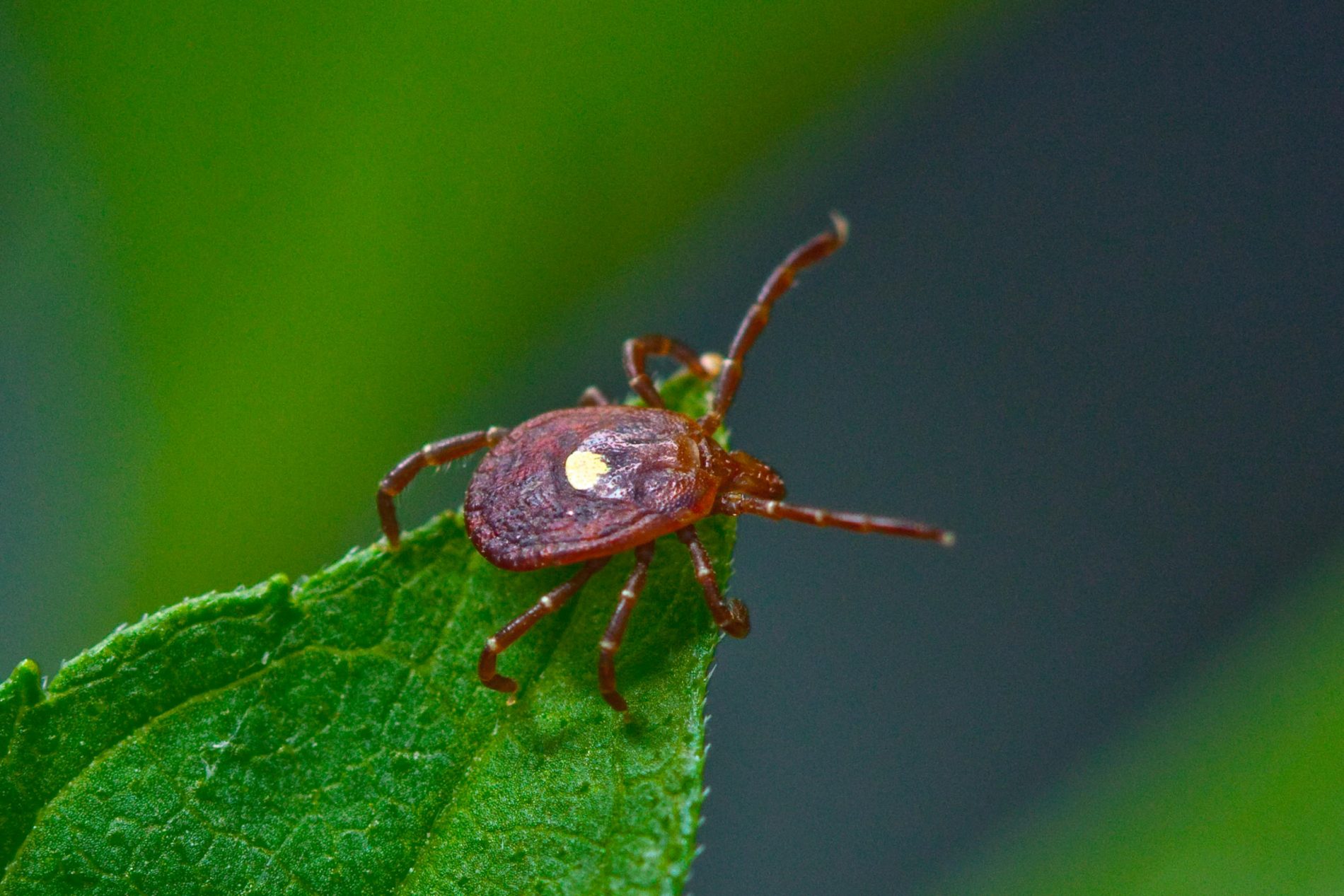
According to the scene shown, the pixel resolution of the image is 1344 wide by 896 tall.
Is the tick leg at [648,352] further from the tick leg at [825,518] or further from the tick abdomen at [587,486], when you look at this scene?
the tick leg at [825,518]

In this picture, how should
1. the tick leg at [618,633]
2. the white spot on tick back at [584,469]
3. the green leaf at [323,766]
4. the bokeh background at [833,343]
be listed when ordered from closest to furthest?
the green leaf at [323,766] < the tick leg at [618,633] < the white spot on tick back at [584,469] < the bokeh background at [833,343]

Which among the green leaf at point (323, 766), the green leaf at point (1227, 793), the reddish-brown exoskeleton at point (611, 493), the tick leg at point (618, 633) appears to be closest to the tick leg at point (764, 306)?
the reddish-brown exoskeleton at point (611, 493)

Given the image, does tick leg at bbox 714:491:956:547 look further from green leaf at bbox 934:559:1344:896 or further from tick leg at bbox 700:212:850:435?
green leaf at bbox 934:559:1344:896

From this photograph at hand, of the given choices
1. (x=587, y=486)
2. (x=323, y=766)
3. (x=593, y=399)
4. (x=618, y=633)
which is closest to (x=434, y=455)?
(x=593, y=399)

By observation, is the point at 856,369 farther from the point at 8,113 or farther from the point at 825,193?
the point at 8,113

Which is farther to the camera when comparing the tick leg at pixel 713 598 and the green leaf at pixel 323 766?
the tick leg at pixel 713 598

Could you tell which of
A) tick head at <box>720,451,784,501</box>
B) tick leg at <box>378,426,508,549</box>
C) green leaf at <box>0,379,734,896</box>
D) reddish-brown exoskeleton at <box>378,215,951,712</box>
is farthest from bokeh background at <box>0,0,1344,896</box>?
green leaf at <box>0,379,734,896</box>

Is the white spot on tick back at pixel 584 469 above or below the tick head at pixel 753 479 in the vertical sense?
above
